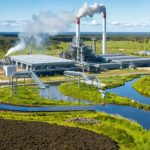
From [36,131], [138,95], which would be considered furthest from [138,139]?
[138,95]

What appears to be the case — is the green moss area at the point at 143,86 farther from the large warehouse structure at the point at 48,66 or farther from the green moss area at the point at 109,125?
the large warehouse structure at the point at 48,66

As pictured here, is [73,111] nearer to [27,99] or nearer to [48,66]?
[27,99]

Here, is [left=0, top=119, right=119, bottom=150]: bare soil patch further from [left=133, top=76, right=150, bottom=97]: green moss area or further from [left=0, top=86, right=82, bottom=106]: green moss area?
[left=133, top=76, right=150, bottom=97]: green moss area

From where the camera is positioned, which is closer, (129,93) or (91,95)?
(91,95)

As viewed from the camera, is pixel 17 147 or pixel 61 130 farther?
pixel 61 130

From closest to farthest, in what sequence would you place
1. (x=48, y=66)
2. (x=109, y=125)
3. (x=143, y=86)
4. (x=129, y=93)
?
(x=109, y=125) < (x=129, y=93) < (x=143, y=86) < (x=48, y=66)

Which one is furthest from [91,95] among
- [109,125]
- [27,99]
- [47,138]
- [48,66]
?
[48,66]

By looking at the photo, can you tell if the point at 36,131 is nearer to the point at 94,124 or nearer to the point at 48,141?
the point at 48,141
